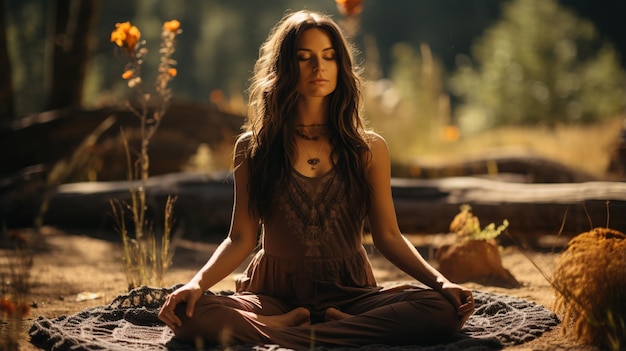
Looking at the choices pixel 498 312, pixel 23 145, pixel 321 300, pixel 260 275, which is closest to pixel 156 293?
pixel 260 275

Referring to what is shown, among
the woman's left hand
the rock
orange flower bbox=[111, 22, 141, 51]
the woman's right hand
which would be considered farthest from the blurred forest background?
the woman's right hand

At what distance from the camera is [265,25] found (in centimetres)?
2789

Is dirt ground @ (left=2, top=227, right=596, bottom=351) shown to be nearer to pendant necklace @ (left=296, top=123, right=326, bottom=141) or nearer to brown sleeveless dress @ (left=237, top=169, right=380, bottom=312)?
brown sleeveless dress @ (left=237, top=169, right=380, bottom=312)

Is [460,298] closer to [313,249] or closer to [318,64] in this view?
[313,249]

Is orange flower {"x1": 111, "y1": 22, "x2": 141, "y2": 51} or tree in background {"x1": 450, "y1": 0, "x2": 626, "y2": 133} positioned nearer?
orange flower {"x1": 111, "y1": 22, "x2": 141, "y2": 51}

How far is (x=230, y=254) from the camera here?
3062 millimetres

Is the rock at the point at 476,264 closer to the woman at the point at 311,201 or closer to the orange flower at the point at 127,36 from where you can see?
the woman at the point at 311,201

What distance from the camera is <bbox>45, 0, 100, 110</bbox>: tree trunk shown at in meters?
9.20

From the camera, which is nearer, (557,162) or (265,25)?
(557,162)

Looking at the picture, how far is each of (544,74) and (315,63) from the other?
1460cm

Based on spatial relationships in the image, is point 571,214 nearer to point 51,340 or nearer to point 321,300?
point 321,300

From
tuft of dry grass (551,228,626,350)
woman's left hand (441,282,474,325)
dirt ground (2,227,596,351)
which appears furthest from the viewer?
dirt ground (2,227,596,351)

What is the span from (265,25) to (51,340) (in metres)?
25.8

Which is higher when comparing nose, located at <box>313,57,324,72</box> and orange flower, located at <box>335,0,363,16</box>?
orange flower, located at <box>335,0,363,16</box>
